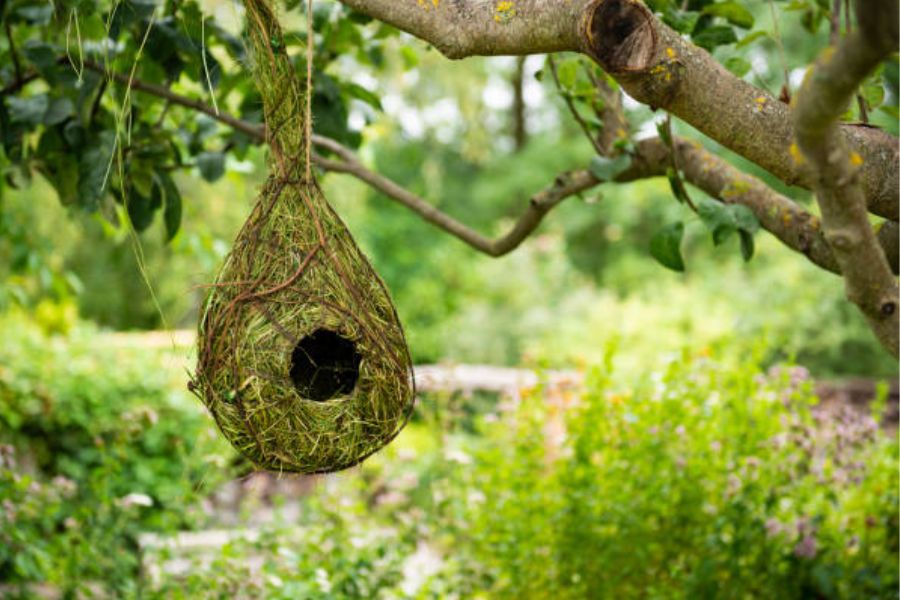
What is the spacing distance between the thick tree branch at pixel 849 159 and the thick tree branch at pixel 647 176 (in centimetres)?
64

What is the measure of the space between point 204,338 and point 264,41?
563 millimetres

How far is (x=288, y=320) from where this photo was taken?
183 cm

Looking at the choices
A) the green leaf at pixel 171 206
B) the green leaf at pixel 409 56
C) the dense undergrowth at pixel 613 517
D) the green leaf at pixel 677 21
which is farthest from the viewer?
the green leaf at pixel 409 56

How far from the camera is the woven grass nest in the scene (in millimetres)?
1816

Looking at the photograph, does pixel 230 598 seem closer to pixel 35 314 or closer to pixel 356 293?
pixel 356 293

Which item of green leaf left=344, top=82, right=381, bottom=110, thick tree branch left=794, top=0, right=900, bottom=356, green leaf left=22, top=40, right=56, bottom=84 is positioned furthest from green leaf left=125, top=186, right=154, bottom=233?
thick tree branch left=794, top=0, right=900, bottom=356

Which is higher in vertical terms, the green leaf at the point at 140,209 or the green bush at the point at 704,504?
the green leaf at the point at 140,209

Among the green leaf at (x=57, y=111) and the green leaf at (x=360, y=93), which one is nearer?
the green leaf at (x=57, y=111)

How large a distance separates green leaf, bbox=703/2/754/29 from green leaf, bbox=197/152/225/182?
135 cm

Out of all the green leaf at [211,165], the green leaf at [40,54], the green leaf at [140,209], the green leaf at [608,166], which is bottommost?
the green leaf at [140,209]

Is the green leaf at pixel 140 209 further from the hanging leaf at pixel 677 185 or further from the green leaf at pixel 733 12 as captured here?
the green leaf at pixel 733 12

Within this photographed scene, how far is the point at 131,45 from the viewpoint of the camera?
2.79m

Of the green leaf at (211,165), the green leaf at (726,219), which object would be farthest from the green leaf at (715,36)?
the green leaf at (211,165)

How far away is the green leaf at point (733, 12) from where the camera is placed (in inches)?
93.7
